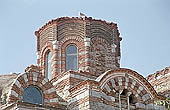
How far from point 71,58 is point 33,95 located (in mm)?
4662

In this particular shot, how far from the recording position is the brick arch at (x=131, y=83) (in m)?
18.5

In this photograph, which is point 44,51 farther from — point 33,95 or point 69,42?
point 33,95

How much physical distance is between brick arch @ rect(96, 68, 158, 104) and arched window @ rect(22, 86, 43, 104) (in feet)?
10.6

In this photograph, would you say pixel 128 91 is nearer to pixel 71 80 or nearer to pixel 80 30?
pixel 71 80

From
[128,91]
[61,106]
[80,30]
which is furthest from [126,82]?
[80,30]

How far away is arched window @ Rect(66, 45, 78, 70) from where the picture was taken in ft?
71.3

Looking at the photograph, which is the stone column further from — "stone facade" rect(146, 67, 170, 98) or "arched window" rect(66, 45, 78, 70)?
"stone facade" rect(146, 67, 170, 98)

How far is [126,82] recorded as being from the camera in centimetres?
1889

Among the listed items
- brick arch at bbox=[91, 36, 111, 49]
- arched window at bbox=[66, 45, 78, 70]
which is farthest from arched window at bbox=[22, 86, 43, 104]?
brick arch at bbox=[91, 36, 111, 49]

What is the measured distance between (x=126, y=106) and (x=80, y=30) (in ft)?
19.5

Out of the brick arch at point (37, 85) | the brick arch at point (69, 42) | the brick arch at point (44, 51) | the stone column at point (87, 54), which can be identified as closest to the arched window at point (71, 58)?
the brick arch at point (69, 42)

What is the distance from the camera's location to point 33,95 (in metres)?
17.8

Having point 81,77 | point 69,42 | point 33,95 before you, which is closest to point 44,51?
point 69,42

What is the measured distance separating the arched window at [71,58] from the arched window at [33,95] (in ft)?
13.1
